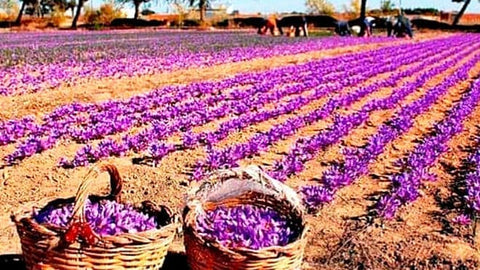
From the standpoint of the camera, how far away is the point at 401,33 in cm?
4238

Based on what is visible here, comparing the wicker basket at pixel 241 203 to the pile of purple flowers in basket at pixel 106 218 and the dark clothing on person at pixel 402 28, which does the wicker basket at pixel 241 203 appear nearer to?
the pile of purple flowers in basket at pixel 106 218

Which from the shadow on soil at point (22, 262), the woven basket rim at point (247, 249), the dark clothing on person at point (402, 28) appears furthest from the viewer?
the dark clothing on person at point (402, 28)

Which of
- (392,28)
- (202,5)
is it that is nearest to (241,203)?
(392,28)

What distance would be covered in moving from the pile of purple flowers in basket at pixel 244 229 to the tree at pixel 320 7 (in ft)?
281

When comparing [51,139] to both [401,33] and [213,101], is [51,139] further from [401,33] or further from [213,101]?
[401,33]

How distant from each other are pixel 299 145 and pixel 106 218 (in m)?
4.42

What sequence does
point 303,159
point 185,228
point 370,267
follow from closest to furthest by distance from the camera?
1. point 185,228
2. point 370,267
3. point 303,159

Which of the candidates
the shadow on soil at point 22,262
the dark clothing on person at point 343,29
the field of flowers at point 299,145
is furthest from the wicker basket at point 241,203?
the dark clothing on person at point 343,29

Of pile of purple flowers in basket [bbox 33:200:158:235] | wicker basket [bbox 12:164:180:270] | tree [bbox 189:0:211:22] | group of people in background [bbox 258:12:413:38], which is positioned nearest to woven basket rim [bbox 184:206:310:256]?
wicker basket [bbox 12:164:180:270]

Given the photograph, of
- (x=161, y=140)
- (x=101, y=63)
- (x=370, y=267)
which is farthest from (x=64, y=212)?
(x=101, y=63)

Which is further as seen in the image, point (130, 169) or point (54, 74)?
point (54, 74)

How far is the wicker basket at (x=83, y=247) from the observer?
3643mm

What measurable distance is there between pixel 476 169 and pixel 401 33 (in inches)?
1442

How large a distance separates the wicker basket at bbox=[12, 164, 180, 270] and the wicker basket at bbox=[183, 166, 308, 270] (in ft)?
0.70
